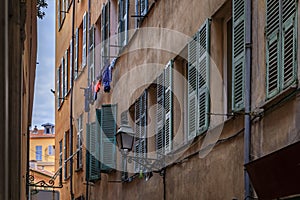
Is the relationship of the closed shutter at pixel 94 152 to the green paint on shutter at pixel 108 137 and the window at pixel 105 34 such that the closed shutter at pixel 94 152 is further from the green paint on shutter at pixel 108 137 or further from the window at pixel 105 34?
the window at pixel 105 34

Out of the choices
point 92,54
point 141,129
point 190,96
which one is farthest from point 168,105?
point 92,54

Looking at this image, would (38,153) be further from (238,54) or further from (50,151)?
(238,54)

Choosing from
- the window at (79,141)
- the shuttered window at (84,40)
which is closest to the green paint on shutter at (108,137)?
the window at (79,141)

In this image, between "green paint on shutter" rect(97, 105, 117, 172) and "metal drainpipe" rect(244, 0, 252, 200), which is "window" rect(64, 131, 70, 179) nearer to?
"green paint on shutter" rect(97, 105, 117, 172)

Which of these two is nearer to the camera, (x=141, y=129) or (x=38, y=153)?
(x=141, y=129)

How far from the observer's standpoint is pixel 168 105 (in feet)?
37.4

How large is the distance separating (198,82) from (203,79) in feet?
0.84

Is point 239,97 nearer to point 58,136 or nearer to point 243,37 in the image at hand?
point 243,37

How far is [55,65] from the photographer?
2942 centimetres

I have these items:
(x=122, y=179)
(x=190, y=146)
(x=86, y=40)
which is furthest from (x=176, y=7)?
(x=86, y=40)

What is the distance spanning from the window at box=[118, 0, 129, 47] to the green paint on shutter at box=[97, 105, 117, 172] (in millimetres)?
1568

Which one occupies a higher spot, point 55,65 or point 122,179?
point 55,65

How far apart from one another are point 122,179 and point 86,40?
22.0 ft

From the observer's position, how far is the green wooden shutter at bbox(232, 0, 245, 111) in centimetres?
774
